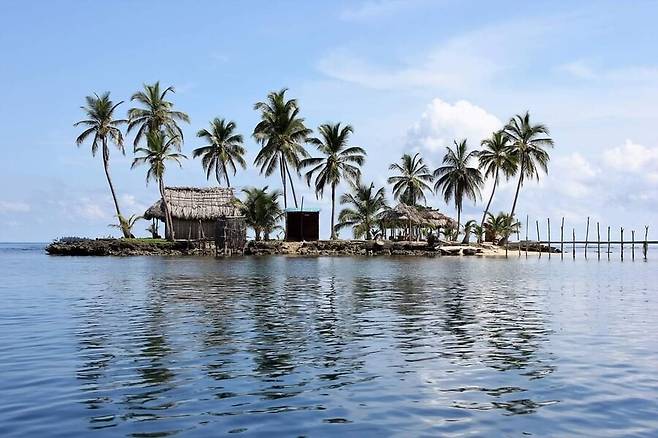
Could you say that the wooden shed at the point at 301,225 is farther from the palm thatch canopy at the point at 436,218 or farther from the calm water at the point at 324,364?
the calm water at the point at 324,364

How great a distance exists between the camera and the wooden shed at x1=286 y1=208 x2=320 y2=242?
6669 cm

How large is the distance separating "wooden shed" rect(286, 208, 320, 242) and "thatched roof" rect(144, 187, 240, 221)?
5.00 m

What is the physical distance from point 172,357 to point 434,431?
630cm

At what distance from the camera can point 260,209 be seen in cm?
6388

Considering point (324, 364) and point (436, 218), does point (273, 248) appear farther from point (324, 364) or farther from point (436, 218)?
point (324, 364)

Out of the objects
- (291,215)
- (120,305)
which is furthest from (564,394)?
(291,215)

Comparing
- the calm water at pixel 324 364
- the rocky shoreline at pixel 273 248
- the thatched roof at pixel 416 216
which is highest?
the thatched roof at pixel 416 216

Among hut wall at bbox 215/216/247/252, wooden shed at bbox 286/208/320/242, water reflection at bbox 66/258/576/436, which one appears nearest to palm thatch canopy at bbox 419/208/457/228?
wooden shed at bbox 286/208/320/242

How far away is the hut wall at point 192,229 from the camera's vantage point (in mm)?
66250

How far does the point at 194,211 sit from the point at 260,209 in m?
6.72

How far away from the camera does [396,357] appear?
535 inches

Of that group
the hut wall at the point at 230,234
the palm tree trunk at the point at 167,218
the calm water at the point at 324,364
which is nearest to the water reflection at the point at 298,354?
the calm water at the point at 324,364

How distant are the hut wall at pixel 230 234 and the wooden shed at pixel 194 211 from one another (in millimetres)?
4153

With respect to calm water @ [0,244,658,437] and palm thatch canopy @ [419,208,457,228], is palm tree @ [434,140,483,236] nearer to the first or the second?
palm thatch canopy @ [419,208,457,228]
